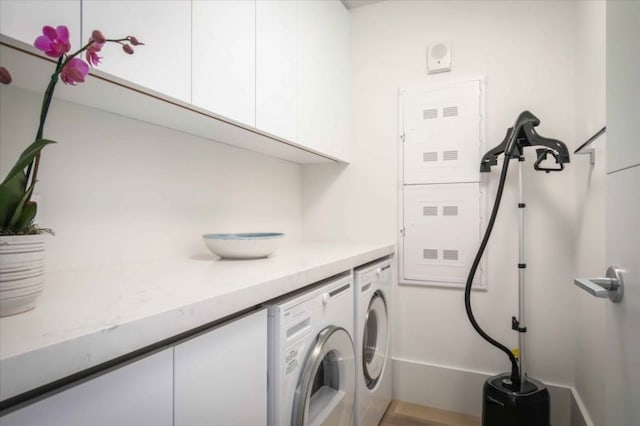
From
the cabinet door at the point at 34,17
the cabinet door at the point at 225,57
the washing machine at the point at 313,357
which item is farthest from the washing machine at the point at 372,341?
the cabinet door at the point at 34,17

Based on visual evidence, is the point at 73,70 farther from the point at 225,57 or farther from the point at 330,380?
the point at 330,380

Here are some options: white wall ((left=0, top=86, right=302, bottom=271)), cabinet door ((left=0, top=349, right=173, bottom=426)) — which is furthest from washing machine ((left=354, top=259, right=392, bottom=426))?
cabinet door ((left=0, top=349, right=173, bottom=426))

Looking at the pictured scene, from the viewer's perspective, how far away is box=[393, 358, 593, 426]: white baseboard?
1.80m

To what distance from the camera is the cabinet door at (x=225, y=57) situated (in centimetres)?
112

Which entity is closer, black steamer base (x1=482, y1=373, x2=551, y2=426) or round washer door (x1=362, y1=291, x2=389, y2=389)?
black steamer base (x1=482, y1=373, x2=551, y2=426)

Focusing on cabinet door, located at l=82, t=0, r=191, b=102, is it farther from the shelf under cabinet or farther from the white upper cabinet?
the white upper cabinet

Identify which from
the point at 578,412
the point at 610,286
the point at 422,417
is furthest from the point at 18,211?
the point at 578,412

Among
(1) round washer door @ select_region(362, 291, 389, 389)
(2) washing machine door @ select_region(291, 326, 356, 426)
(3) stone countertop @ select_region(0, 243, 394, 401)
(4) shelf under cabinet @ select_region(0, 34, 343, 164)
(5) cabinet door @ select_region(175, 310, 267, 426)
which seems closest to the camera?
(3) stone countertop @ select_region(0, 243, 394, 401)

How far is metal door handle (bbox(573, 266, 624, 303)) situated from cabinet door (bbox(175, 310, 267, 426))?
2.36ft

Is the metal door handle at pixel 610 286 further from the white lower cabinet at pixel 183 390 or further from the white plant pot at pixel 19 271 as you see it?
the white plant pot at pixel 19 271

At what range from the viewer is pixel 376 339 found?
1858mm

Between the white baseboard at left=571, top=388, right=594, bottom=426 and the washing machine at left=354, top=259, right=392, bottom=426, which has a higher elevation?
the washing machine at left=354, top=259, right=392, bottom=426

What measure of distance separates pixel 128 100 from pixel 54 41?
1.81 ft

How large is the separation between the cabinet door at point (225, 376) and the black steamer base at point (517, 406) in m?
1.21
